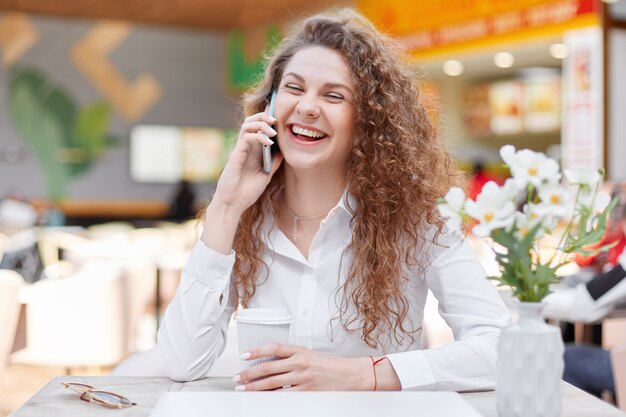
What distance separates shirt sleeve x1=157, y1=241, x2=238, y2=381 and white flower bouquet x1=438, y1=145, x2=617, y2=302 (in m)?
0.65

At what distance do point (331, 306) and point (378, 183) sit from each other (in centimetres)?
28

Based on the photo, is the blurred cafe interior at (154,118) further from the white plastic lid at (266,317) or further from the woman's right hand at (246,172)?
the white plastic lid at (266,317)

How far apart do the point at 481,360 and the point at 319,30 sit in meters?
0.80

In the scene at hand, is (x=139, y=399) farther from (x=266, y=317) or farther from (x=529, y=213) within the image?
(x=529, y=213)

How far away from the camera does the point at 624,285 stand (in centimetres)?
309

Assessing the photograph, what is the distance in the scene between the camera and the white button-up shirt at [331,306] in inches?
59.2

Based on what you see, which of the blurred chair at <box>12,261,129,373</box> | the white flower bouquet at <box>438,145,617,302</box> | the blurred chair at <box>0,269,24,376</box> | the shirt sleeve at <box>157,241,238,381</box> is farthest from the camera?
the blurred chair at <box>12,261,129,373</box>

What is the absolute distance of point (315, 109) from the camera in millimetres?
1710

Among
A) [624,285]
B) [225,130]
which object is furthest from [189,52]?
[624,285]

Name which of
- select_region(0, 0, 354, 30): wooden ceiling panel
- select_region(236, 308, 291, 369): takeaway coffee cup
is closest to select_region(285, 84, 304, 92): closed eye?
select_region(236, 308, 291, 369): takeaway coffee cup

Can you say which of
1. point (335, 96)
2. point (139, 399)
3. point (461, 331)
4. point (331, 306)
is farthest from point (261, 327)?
point (335, 96)

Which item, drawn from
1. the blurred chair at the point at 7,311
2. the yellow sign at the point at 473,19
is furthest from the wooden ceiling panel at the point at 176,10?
the blurred chair at the point at 7,311

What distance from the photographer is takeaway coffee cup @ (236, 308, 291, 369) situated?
1348 millimetres

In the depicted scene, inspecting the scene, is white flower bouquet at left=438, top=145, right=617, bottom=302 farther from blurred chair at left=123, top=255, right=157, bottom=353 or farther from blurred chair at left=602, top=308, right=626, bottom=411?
blurred chair at left=123, top=255, right=157, bottom=353
